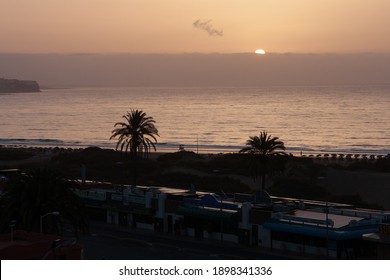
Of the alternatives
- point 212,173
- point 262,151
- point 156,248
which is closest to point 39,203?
point 156,248

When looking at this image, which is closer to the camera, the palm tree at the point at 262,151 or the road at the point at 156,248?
the road at the point at 156,248

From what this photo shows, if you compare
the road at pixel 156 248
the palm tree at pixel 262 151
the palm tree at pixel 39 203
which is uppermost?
the palm tree at pixel 262 151

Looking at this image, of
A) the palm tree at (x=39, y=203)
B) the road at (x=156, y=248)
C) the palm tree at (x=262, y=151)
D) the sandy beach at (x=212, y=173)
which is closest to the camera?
the palm tree at (x=39, y=203)

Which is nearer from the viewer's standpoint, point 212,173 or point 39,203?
point 39,203

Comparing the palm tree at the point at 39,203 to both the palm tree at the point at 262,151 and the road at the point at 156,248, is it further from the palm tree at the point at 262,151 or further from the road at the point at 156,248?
the palm tree at the point at 262,151

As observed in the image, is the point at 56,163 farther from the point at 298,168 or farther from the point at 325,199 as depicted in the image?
the point at 325,199

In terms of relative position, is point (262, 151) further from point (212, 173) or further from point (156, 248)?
point (156, 248)

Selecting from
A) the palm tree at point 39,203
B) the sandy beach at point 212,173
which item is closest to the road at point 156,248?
the palm tree at point 39,203

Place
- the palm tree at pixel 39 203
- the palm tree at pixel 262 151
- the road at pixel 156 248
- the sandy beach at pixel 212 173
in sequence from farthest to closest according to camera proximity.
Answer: the sandy beach at pixel 212 173, the palm tree at pixel 262 151, the road at pixel 156 248, the palm tree at pixel 39 203

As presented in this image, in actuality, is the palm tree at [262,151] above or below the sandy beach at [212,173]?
above

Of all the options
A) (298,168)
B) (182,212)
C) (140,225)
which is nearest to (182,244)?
(182,212)
